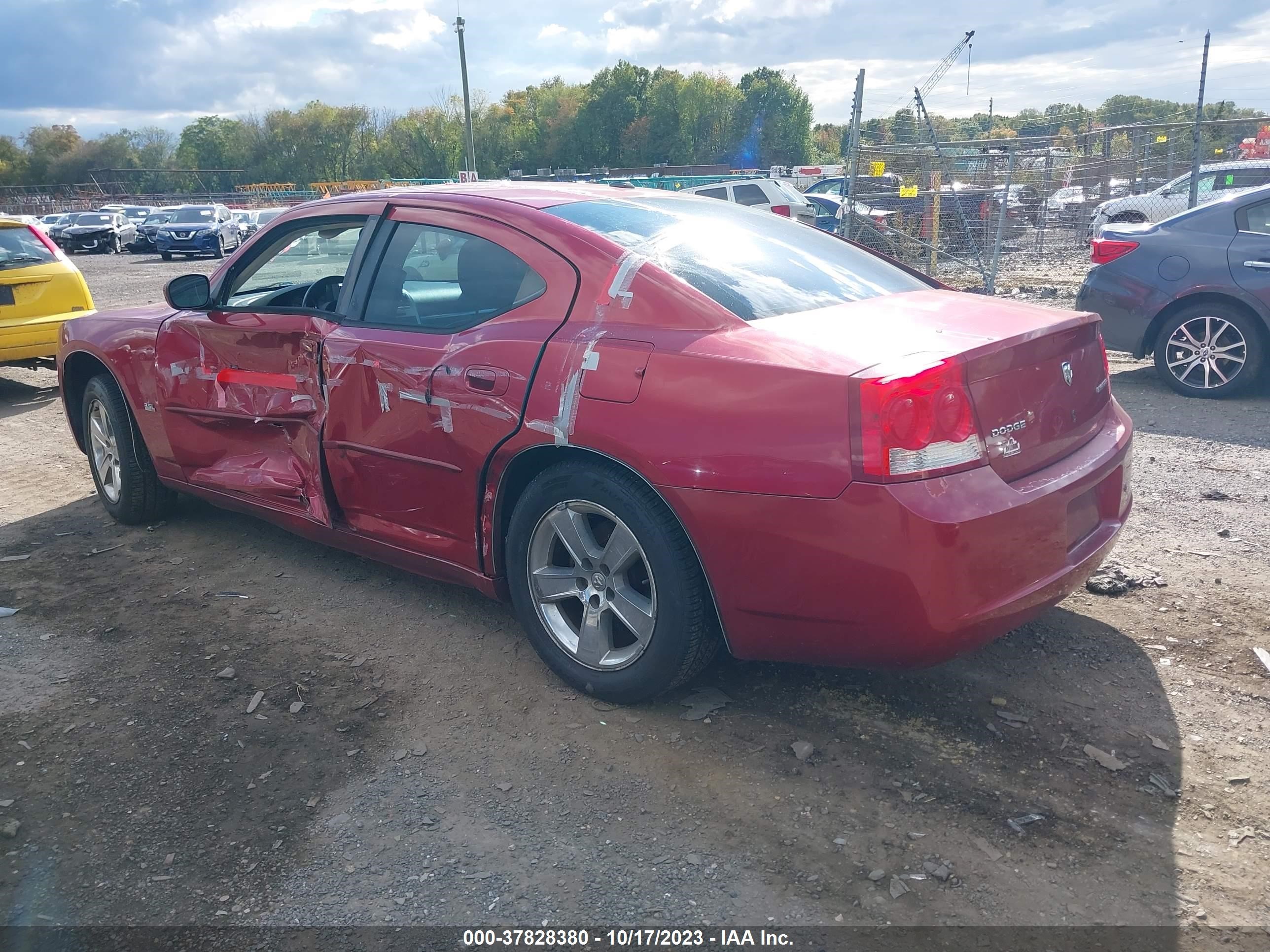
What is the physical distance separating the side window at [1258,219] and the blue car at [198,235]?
1150 inches

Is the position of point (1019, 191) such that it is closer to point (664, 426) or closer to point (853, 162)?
point (853, 162)

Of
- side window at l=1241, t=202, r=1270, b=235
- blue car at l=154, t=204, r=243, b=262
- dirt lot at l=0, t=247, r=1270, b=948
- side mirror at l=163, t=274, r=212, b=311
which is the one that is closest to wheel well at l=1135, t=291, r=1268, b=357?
side window at l=1241, t=202, r=1270, b=235

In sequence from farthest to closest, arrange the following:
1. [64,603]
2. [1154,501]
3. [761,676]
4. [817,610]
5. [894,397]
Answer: [1154,501] → [64,603] → [761,676] → [817,610] → [894,397]

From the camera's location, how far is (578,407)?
305 cm

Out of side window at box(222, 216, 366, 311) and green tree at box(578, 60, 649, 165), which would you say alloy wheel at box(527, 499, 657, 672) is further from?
green tree at box(578, 60, 649, 165)

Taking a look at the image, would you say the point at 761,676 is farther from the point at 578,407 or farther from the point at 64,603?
the point at 64,603

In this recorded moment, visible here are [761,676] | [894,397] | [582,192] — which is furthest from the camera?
[582,192]

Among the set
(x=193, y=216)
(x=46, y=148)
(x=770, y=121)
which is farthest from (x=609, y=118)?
(x=193, y=216)

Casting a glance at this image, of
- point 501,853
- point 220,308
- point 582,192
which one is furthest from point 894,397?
point 220,308

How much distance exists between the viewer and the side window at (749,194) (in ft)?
65.1

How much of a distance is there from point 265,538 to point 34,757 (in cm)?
201

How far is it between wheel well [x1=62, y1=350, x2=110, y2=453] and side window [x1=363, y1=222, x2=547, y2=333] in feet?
7.49

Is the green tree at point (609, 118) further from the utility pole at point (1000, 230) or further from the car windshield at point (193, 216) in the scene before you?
the utility pole at point (1000, 230)

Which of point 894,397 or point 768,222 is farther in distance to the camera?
point 768,222
